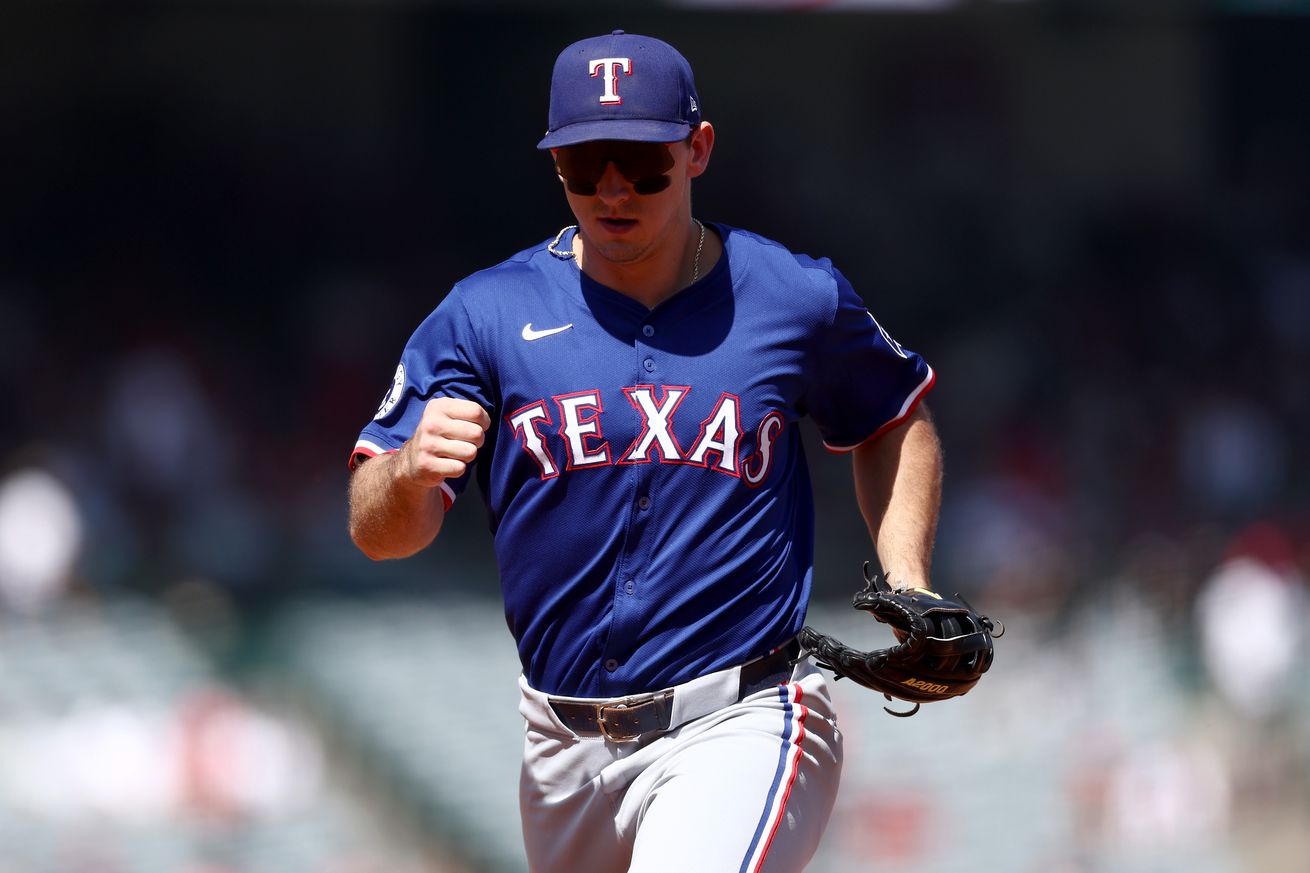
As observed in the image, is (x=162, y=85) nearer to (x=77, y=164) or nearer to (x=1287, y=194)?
(x=77, y=164)

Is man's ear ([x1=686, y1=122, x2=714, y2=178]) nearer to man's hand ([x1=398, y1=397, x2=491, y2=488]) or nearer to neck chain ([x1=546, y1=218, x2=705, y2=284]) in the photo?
neck chain ([x1=546, y1=218, x2=705, y2=284])

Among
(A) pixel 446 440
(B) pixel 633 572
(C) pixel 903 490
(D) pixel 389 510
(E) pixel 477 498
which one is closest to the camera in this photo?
(A) pixel 446 440

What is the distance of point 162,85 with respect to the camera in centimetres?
1014

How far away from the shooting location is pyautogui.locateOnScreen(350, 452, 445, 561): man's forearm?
248 centimetres

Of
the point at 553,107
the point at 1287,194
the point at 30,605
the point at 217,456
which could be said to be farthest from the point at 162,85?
the point at 553,107

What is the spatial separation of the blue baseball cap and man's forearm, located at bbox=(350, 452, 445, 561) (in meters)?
0.56

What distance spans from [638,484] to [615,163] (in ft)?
1.62

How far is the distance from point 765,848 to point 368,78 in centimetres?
897

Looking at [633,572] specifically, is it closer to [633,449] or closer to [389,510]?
[633,449]

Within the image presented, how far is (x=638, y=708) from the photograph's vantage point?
2582 mm

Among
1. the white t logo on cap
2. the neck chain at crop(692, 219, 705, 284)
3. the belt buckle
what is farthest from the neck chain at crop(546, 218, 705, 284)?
the belt buckle

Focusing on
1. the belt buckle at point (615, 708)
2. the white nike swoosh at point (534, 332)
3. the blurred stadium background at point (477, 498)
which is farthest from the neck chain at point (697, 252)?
the blurred stadium background at point (477, 498)

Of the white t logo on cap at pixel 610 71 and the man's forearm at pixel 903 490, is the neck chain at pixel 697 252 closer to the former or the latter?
the white t logo on cap at pixel 610 71

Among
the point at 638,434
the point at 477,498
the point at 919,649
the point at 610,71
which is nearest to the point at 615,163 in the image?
the point at 610,71
